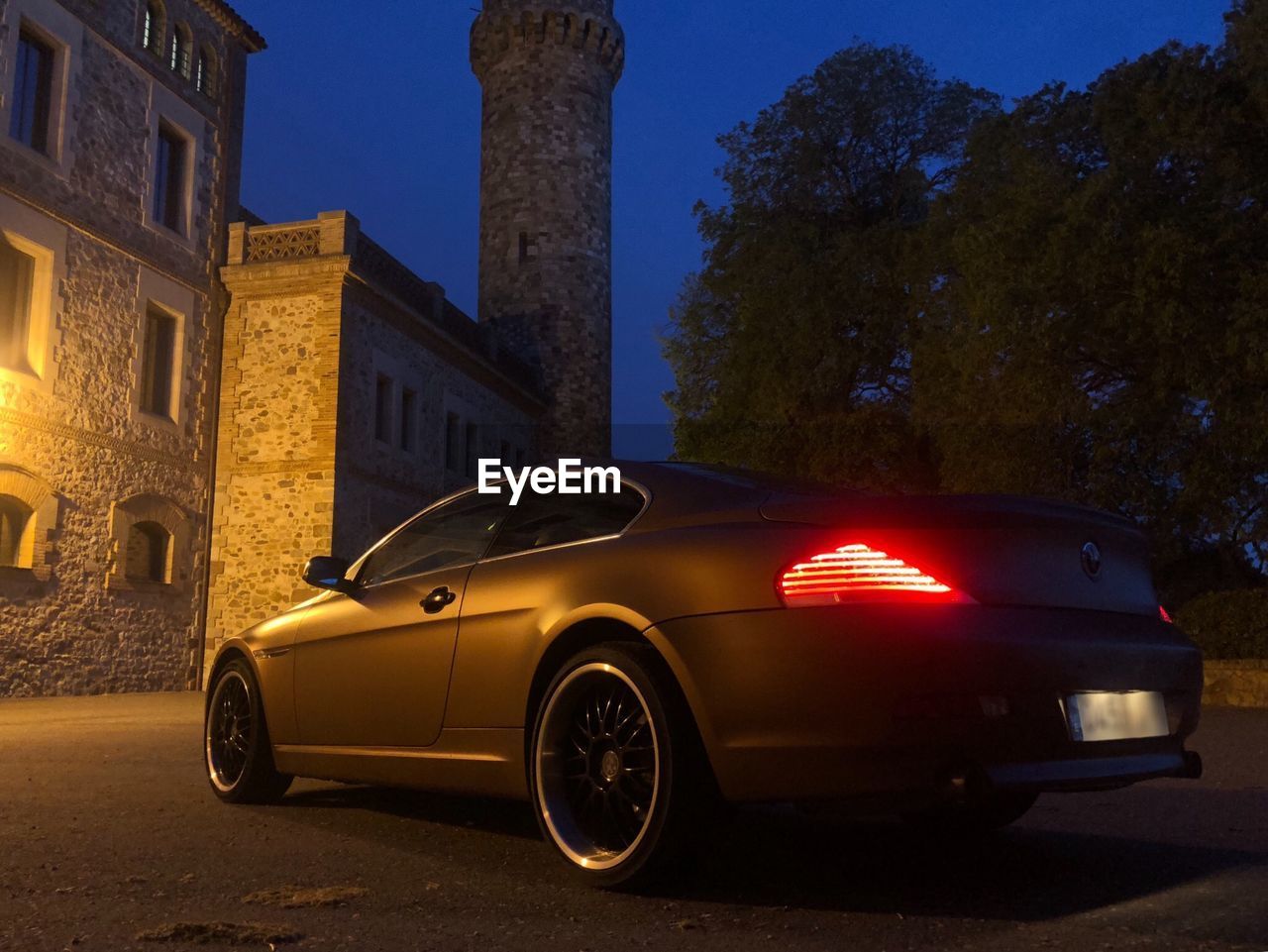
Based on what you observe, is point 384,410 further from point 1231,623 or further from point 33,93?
point 1231,623

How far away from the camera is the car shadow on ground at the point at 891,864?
3459mm

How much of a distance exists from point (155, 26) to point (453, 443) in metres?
10.3

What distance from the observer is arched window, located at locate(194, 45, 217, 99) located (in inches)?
811

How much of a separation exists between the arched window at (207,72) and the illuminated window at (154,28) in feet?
3.89

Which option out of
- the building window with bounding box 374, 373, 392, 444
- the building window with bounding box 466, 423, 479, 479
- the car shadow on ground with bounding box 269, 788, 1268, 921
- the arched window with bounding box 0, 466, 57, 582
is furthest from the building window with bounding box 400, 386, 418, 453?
the car shadow on ground with bounding box 269, 788, 1268, 921

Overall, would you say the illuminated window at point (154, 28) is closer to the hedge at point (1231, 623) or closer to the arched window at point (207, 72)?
the arched window at point (207, 72)

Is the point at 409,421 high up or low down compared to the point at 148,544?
up

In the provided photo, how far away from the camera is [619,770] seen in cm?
360

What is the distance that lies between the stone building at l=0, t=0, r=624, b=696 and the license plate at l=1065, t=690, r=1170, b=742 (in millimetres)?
15407

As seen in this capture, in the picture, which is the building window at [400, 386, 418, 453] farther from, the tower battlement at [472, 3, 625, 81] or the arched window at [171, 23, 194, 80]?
the tower battlement at [472, 3, 625, 81]

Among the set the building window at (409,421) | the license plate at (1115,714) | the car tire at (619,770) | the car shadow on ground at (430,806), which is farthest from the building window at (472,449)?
the license plate at (1115,714)

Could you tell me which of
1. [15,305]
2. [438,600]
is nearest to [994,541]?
[438,600]

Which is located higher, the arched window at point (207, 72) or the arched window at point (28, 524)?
the arched window at point (207, 72)

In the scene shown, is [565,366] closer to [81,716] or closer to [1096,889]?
[81,716]
